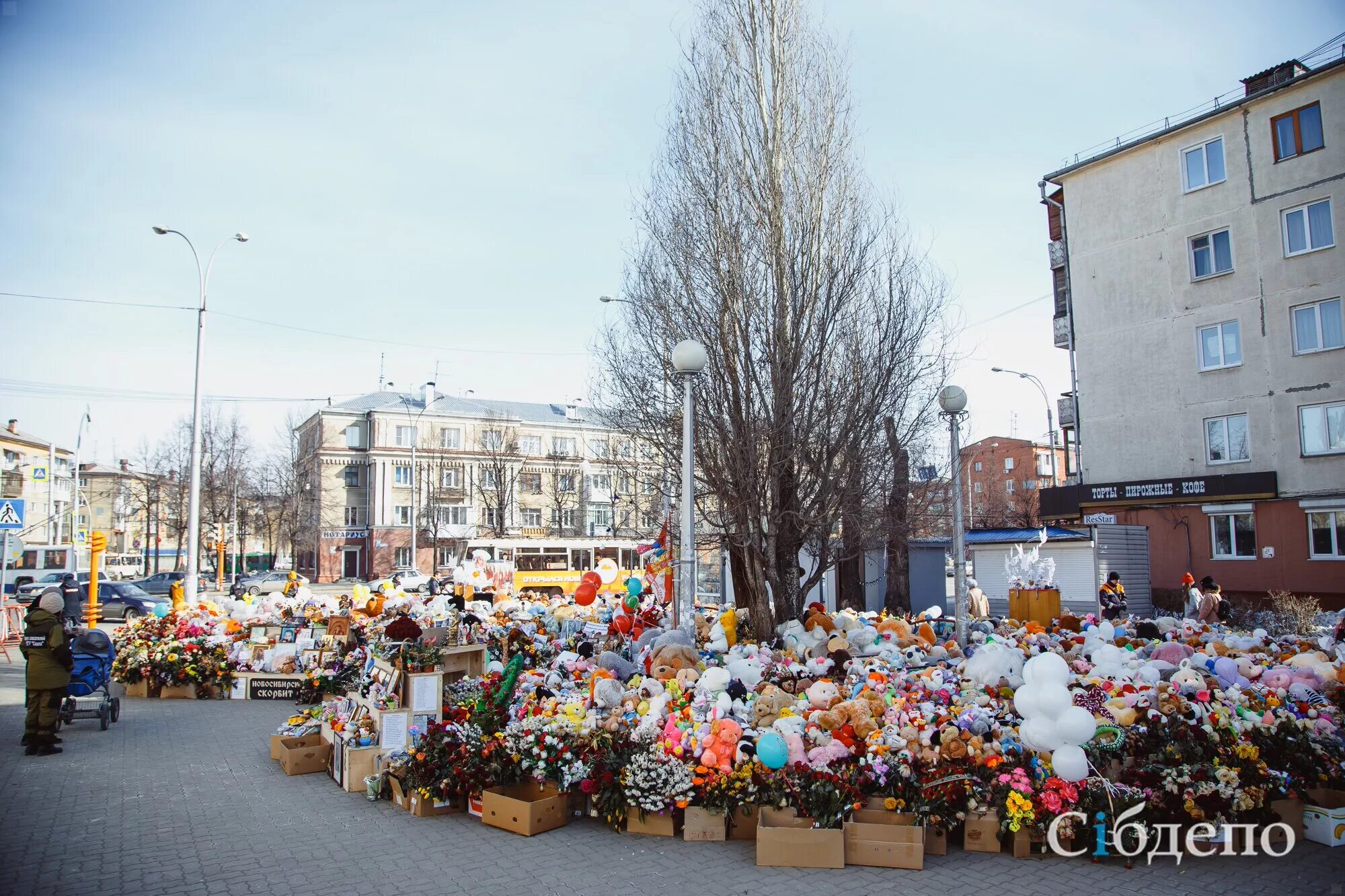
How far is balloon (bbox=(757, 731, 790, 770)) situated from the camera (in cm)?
605

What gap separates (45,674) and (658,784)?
7002 millimetres

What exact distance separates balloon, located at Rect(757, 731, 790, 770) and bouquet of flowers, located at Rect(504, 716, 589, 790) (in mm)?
1378

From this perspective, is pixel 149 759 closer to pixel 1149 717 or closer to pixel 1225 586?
→ pixel 1149 717

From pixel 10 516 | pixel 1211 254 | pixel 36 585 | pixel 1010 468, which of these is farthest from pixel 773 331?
pixel 1010 468

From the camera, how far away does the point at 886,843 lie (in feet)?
18.6

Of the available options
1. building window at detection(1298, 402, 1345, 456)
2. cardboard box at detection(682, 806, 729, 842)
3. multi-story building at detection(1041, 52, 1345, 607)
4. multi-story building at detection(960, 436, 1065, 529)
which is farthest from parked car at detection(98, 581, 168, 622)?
multi-story building at detection(960, 436, 1065, 529)

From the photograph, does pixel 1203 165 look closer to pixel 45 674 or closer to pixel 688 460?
pixel 688 460

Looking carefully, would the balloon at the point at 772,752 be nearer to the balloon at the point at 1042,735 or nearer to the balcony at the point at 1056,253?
the balloon at the point at 1042,735

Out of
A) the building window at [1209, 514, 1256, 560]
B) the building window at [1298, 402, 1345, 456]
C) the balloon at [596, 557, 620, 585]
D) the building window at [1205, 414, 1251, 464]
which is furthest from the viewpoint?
the building window at [1205, 414, 1251, 464]

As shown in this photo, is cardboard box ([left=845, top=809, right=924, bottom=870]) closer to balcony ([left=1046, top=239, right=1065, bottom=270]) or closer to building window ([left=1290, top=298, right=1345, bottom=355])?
building window ([left=1290, top=298, right=1345, bottom=355])

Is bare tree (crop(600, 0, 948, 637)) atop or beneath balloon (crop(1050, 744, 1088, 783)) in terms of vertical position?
atop

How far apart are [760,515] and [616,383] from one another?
9.05 feet

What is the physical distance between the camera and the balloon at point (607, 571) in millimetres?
22609

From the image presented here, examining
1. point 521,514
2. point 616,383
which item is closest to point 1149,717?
point 616,383
